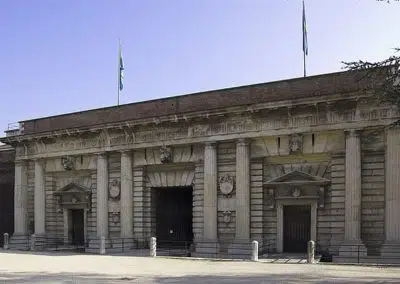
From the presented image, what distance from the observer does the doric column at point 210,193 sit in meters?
27.1

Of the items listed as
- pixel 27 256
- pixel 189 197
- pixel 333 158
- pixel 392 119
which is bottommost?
pixel 27 256

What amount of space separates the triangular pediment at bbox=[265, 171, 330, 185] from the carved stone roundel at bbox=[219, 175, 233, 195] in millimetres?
1931

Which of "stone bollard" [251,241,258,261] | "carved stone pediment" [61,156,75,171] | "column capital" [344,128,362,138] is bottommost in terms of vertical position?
"stone bollard" [251,241,258,261]

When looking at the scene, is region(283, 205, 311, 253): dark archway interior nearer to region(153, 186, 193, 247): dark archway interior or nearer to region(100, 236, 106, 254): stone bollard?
region(153, 186, 193, 247): dark archway interior

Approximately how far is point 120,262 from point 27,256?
6.97 metres

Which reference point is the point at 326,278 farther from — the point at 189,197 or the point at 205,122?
the point at 189,197

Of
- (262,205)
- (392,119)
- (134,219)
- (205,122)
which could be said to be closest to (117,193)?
(134,219)

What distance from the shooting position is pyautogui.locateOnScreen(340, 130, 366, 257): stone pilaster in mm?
23188

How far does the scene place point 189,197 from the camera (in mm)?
31797

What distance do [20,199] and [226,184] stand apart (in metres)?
15.3

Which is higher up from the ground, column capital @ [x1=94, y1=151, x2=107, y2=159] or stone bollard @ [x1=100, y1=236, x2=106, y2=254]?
column capital @ [x1=94, y1=151, x2=107, y2=159]

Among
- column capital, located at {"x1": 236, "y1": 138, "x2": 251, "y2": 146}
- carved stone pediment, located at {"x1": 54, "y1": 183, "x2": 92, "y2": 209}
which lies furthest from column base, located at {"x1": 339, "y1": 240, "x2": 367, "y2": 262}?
carved stone pediment, located at {"x1": 54, "y1": 183, "x2": 92, "y2": 209}

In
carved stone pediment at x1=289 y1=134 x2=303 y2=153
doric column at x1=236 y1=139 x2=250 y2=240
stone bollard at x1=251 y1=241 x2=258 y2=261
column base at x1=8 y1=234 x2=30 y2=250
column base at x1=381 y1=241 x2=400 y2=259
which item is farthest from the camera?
column base at x1=8 y1=234 x2=30 y2=250

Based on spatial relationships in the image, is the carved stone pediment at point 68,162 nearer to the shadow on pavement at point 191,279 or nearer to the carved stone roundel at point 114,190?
the carved stone roundel at point 114,190
